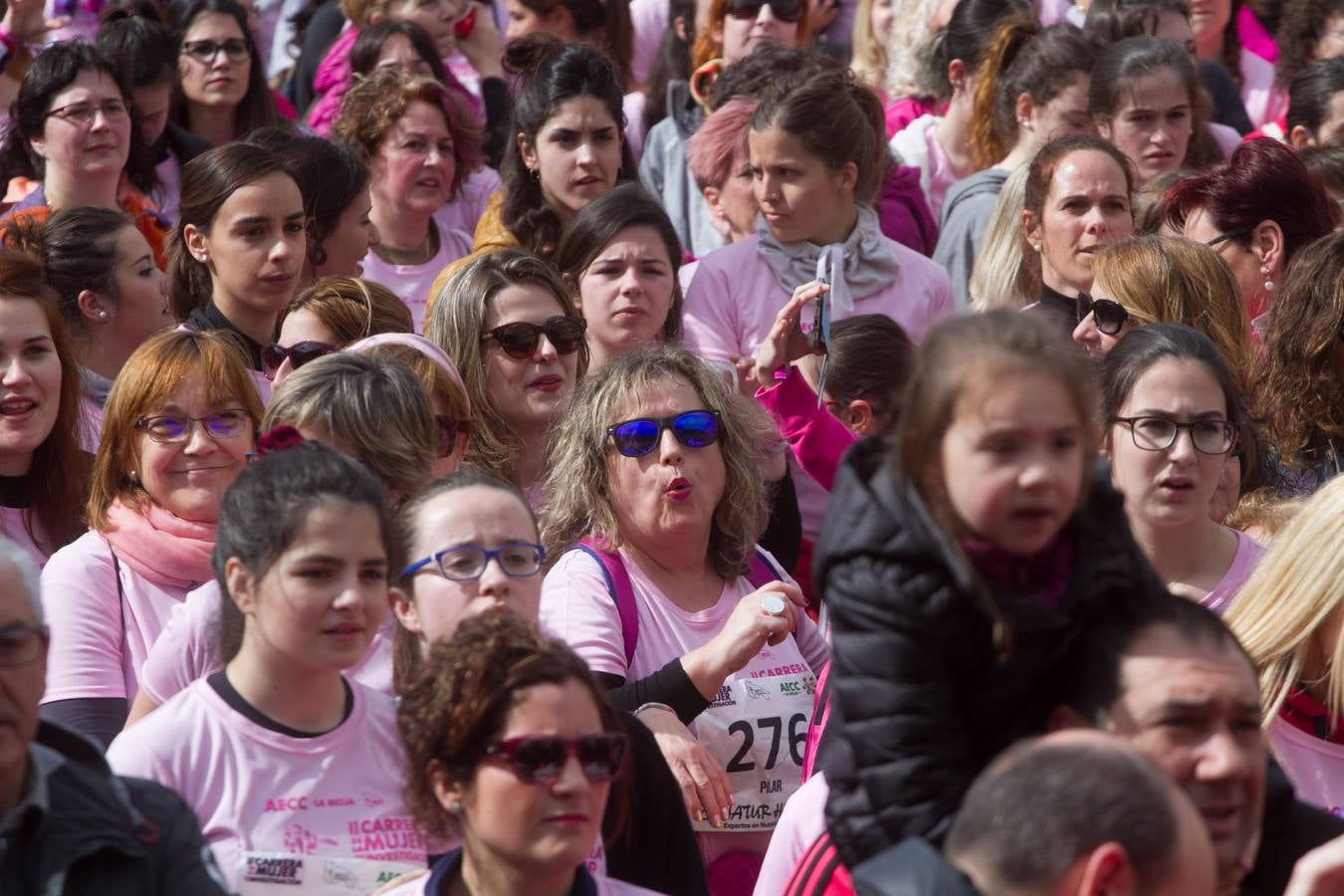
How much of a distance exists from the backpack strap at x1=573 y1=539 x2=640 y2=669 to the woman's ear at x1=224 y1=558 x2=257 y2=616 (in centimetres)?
110

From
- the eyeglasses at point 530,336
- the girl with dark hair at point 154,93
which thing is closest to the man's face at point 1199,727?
the eyeglasses at point 530,336

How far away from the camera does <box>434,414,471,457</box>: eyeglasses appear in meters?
4.94

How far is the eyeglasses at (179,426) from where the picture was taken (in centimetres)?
475

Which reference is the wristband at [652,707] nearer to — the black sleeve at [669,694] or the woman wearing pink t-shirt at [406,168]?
the black sleeve at [669,694]

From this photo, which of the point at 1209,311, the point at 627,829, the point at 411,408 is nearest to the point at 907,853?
the point at 627,829

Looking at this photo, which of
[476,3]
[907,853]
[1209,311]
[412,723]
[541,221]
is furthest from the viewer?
[476,3]

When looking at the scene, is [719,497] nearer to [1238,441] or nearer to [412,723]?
[1238,441]

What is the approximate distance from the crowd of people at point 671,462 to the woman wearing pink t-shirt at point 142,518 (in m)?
0.01

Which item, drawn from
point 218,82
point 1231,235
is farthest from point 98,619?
point 218,82

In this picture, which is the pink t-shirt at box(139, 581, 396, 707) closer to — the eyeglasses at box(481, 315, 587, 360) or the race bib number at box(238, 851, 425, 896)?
the race bib number at box(238, 851, 425, 896)

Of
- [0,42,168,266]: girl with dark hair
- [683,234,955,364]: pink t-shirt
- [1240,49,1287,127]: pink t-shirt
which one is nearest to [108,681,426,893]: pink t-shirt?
[683,234,955,364]: pink t-shirt

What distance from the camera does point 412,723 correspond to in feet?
11.0

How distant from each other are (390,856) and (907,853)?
125 cm

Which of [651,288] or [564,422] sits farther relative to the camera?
[651,288]
